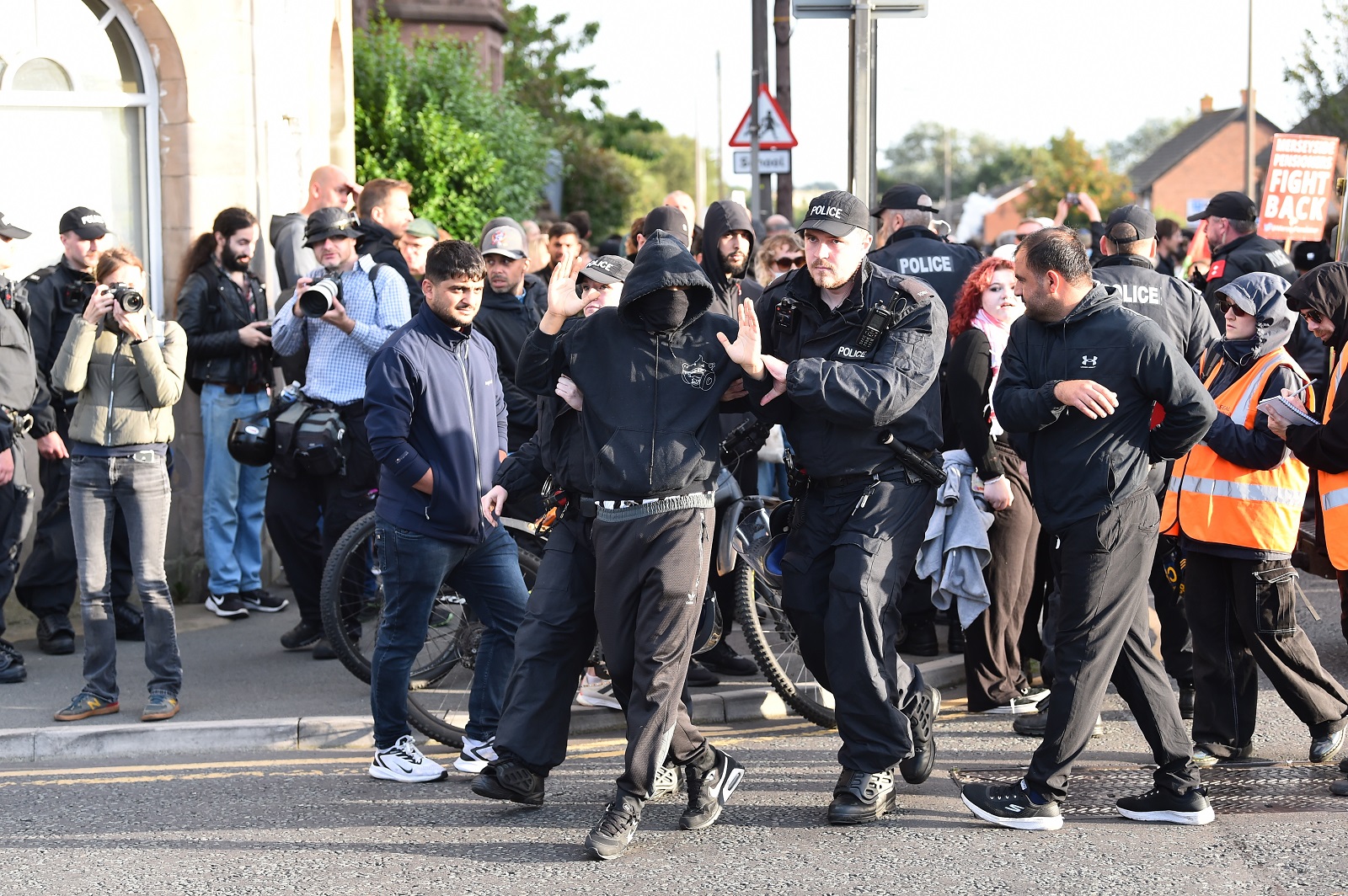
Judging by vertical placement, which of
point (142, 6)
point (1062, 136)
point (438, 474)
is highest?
point (1062, 136)

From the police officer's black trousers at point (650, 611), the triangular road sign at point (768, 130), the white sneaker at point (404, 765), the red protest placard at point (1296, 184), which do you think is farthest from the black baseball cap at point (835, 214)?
the triangular road sign at point (768, 130)

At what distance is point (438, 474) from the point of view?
→ 5543 millimetres

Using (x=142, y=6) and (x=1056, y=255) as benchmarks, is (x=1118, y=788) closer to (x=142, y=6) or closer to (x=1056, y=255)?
(x=1056, y=255)

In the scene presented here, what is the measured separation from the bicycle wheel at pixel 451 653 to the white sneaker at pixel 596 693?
520 millimetres

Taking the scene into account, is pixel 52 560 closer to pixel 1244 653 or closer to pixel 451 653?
pixel 451 653

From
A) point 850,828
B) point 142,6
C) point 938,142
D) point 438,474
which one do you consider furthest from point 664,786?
point 938,142

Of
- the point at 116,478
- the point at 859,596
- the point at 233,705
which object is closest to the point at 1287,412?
the point at 859,596

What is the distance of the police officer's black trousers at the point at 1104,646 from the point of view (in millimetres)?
4957

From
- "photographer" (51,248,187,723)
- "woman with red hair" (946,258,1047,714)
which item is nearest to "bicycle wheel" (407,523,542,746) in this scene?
"photographer" (51,248,187,723)

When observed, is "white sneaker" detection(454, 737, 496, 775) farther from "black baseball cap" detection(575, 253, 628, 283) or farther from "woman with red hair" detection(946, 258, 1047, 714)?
"woman with red hair" detection(946, 258, 1047, 714)

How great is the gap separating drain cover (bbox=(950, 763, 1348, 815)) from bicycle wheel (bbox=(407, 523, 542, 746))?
2107 mm

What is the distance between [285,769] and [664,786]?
1.64 m

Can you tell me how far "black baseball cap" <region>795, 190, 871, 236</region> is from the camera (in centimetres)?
512

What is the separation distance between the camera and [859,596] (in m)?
5.05
